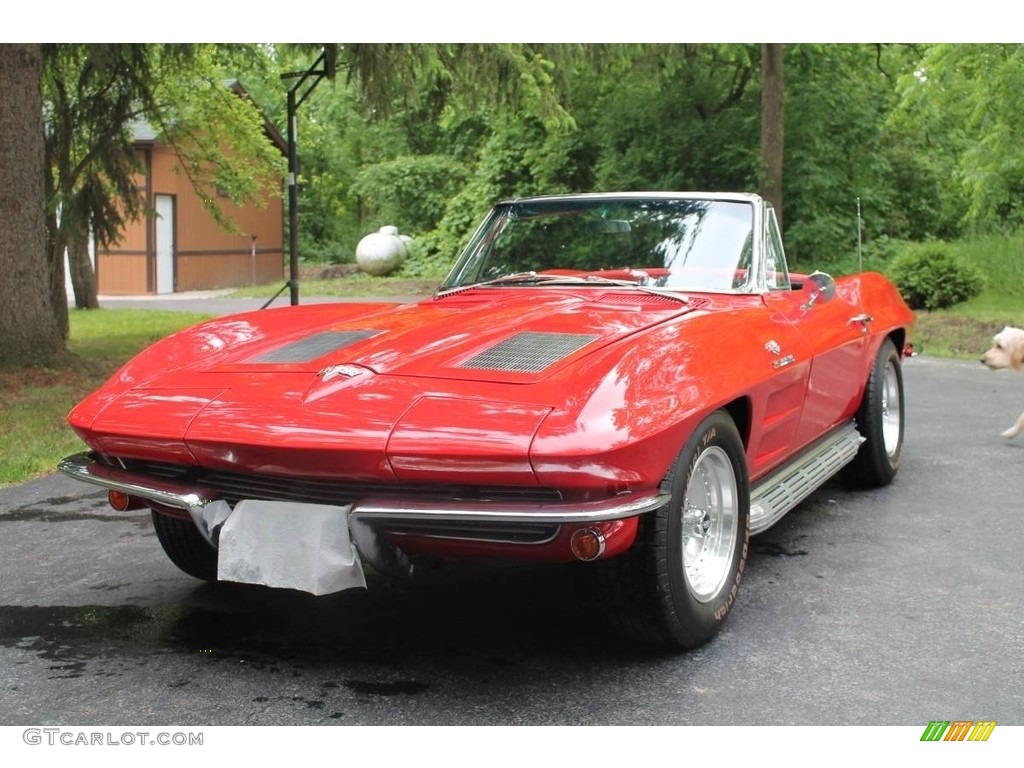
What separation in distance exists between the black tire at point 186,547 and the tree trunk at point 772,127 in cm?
1620

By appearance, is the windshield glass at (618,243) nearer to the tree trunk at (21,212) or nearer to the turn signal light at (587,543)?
the turn signal light at (587,543)

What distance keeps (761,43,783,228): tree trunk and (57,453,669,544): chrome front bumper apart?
661 inches

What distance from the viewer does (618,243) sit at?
16.0 ft

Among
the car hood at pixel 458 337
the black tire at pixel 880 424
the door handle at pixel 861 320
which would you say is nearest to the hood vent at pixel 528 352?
the car hood at pixel 458 337

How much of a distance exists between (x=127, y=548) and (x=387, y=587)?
1324 millimetres

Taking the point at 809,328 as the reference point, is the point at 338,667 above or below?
below

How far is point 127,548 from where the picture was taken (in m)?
4.83

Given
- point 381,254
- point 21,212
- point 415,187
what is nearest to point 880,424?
point 21,212

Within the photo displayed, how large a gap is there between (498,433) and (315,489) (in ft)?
1.94

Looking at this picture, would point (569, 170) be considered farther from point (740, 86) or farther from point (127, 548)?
point (127, 548)

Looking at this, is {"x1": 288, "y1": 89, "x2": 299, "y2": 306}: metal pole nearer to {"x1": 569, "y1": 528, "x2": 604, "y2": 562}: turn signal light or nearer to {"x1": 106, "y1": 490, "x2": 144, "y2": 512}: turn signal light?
{"x1": 106, "y1": 490, "x2": 144, "y2": 512}: turn signal light

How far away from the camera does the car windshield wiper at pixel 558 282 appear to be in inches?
176

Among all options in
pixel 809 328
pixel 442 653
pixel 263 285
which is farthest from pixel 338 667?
pixel 263 285

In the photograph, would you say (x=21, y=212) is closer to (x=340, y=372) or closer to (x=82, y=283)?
(x=340, y=372)
